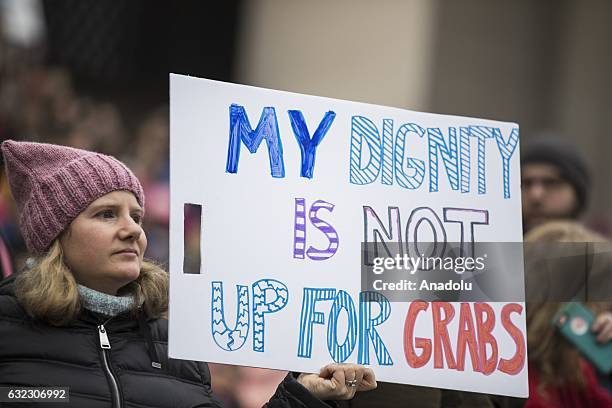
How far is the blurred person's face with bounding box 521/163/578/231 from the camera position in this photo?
4043 mm

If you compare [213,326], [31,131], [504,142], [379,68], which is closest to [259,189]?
[213,326]

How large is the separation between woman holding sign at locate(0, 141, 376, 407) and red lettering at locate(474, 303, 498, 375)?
0.31 m

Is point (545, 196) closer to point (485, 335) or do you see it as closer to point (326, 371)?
point (485, 335)

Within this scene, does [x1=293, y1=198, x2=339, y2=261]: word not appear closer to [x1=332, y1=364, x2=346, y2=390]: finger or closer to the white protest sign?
the white protest sign

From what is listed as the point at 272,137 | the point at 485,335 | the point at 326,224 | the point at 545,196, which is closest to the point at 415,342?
the point at 485,335

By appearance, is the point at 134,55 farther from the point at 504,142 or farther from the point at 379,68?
the point at 504,142

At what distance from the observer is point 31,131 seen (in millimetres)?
5359

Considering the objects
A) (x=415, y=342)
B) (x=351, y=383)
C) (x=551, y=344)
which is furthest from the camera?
(x=551, y=344)

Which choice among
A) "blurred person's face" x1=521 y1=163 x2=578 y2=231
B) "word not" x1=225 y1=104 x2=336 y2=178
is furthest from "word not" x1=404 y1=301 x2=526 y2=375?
"blurred person's face" x1=521 y1=163 x2=578 y2=231

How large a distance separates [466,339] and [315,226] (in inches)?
18.1

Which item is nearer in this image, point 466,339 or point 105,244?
point 105,244

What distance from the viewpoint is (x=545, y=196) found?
4.11 m

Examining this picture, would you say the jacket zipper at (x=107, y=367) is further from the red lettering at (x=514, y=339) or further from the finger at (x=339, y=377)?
the red lettering at (x=514, y=339)

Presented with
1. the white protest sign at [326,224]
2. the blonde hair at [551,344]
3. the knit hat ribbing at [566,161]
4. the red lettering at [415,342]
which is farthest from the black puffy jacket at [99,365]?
the knit hat ribbing at [566,161]
